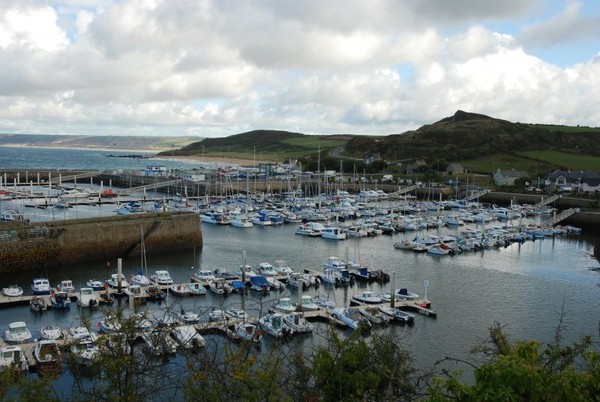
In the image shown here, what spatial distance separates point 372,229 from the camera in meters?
50.3

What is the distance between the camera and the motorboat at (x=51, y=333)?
20.9 metres

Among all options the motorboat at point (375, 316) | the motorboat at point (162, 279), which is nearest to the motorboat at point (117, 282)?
the motorboat at point (162, 279)

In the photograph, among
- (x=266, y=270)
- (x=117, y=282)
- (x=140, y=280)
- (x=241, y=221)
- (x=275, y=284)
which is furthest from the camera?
(x=241, y=221)

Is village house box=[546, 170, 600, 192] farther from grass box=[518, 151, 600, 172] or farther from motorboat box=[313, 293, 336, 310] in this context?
motorboat box=[313, 293, 336, 310]

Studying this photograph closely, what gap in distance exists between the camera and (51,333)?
21062mm

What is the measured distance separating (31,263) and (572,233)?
44053 mm

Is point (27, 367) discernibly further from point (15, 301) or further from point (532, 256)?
point (532, 256)

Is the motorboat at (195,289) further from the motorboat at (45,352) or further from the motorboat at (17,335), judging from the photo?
the motorboat at (45,352)

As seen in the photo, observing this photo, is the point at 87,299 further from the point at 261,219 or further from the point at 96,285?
the point at 261,219

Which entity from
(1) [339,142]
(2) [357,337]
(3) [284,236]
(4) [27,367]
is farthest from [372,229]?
(1) [339,142]

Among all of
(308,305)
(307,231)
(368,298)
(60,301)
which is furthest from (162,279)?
(307,231)

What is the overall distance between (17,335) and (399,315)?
47.9 ft

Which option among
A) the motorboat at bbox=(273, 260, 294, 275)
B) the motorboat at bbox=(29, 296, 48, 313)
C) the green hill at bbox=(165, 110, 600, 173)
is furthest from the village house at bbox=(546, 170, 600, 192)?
the motorboat at bbox=(29, 296, 48, 313)

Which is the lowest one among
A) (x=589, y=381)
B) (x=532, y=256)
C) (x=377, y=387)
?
(x=532, y=256)
